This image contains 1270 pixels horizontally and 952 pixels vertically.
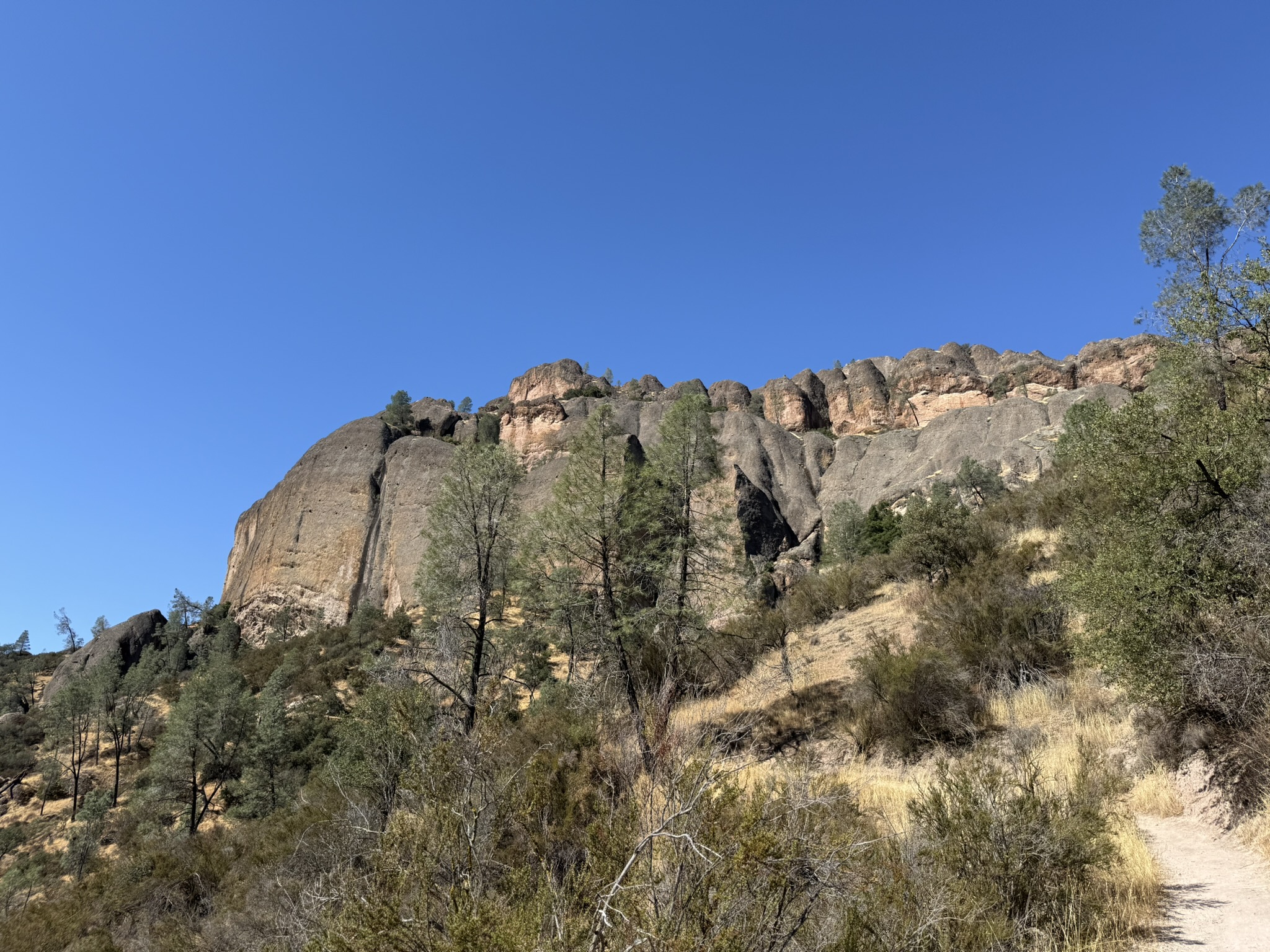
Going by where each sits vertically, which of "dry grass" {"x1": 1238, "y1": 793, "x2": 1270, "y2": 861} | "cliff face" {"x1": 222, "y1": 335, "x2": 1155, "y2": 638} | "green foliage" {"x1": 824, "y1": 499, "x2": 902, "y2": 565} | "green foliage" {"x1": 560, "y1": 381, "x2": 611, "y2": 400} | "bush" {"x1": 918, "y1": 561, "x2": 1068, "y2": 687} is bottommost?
"dry grass" {"x1": 1238, "y1": 793, "x2": 1270, "y2": 861}

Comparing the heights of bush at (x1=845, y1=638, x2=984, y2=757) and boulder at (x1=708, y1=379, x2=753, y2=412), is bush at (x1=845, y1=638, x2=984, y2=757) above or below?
below

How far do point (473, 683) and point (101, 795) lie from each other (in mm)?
26429

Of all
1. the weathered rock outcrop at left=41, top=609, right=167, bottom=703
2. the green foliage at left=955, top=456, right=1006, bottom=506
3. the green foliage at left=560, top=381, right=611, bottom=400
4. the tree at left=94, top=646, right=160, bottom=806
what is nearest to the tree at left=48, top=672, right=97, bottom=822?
the tree at left=94, top=646, right=160, bottom=806

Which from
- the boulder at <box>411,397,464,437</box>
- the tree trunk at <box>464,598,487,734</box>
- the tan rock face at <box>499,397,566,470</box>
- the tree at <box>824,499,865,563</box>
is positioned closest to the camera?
the tree trunk at <box>464,598,487,734</box>

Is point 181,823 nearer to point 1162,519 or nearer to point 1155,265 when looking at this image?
point 1162,519

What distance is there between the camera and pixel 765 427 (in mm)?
55625

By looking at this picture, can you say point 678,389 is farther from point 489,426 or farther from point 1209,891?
point 1209,891

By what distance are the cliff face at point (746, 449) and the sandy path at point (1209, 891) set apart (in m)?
22.7

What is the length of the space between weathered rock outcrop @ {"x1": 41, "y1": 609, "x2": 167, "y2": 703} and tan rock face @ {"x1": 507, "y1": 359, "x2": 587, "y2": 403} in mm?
34725

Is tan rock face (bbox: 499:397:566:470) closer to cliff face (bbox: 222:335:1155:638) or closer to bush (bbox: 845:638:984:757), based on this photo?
cliff face (bbox: 222:335:1155:638)

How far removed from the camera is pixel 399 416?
5209cm

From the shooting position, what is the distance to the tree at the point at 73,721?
30.5m

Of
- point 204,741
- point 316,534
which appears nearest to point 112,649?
point 316,534

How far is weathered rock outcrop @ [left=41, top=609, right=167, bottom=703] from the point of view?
39062 millimetres
